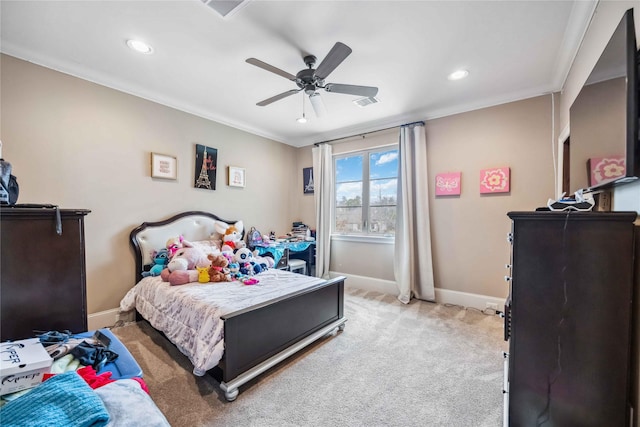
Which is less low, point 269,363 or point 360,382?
point 269,363

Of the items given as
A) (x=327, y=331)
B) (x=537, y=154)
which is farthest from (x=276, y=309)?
(x=537, y=154)

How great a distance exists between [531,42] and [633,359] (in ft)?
7.50

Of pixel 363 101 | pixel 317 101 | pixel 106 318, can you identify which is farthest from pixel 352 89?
pixel 106 318

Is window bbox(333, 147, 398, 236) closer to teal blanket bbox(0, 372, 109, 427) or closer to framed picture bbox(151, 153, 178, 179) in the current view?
framed picture bbox(151, 153, 178, 179)

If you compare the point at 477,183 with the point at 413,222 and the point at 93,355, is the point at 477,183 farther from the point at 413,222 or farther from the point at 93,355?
the point at 93,355

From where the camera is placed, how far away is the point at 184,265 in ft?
8.50

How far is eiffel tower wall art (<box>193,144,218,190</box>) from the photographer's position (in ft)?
11.2

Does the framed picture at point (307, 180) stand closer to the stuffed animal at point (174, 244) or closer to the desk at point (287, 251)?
the desk at point (287, 251)

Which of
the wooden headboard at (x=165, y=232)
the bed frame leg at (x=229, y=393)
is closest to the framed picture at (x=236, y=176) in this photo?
the wooden headboard at (x=165, y=232)

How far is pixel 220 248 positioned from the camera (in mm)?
3344

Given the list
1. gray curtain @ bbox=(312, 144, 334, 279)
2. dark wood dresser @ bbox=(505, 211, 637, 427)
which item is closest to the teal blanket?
dark wood dresser @ bbox=(505, 211, 637, 427)

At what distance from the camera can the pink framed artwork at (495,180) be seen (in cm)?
296

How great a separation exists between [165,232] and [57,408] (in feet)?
8.56

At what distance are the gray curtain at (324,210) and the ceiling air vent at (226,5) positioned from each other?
277 cm
